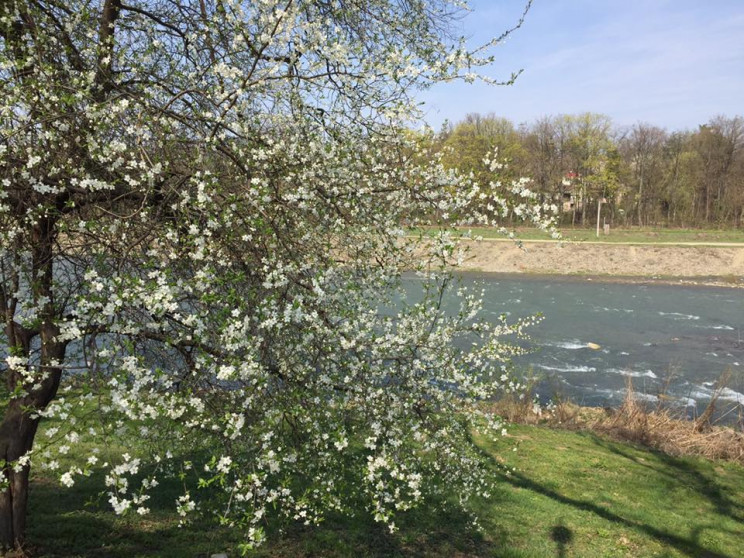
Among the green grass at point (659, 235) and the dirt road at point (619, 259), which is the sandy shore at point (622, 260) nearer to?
the dirt road at point (619, 259)

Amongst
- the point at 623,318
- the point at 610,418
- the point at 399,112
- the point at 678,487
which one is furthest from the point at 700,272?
the point at 399,112

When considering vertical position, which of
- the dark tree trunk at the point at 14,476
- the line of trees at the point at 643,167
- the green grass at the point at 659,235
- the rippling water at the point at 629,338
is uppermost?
the line of trees at the point at 643,167

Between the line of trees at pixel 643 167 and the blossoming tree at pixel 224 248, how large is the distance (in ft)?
170

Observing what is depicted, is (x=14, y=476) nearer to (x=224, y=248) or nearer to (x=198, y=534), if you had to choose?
(x=198, y=534)

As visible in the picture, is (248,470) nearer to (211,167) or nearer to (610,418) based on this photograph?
(211,167)

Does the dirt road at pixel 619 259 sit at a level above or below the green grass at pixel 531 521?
above

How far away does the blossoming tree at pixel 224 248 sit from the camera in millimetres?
4035

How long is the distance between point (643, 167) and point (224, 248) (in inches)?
2447

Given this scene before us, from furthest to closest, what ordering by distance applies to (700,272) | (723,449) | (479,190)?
(700,272)
(723,449)
(479,190)

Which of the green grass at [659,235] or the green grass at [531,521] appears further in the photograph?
the green grass at [659,235]

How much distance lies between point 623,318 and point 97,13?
88.5ft

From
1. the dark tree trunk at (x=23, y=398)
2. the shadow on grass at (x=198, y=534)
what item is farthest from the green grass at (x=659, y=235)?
the dark tree trunk at (x=23, y=398)

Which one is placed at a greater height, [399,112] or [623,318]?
[399,112]

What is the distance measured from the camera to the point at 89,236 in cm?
455
